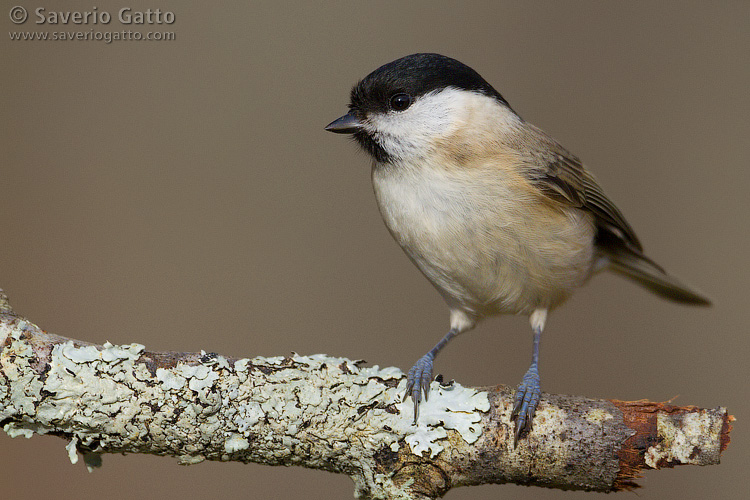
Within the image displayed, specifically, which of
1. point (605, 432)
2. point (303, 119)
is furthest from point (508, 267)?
point (303, 119)

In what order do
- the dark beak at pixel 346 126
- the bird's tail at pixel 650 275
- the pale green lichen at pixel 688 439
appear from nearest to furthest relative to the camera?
the pale green lichen at pixel 688 439 → the dark beak at pixel 346 126 → the bird's tail at pixel 650 275

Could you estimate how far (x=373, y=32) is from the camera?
327 cm

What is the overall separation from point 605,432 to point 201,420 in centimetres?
89

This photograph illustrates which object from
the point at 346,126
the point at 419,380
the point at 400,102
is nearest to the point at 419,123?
the point at 400,102

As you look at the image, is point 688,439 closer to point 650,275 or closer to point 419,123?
point 419,123

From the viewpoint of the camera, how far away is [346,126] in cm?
187

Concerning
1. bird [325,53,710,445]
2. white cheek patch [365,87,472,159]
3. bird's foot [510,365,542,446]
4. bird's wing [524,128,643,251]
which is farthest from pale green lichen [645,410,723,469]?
white cheek patch [365,87,472,159]

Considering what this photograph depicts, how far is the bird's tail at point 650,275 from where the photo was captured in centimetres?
244

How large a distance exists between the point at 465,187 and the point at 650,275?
119 cm

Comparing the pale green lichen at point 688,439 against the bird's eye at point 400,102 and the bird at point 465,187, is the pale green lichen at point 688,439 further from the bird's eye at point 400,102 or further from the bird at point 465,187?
the bird's eye at point 400,102

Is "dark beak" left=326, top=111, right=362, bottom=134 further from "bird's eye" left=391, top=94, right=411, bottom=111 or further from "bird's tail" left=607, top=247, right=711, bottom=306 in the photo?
"bird's tail" left=607, top=247, right=711, bottom=306

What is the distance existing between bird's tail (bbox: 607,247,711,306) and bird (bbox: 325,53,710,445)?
520mm

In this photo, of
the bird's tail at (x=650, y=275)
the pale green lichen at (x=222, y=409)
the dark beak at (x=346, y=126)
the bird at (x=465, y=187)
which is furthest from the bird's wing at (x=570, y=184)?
the pale green lichen at (x=222, y=409)

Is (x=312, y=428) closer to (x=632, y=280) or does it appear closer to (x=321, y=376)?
(x=321, y=376)
